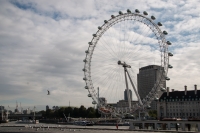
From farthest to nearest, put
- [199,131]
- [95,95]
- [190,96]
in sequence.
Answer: [190,96] < [95,95] < [199,131]

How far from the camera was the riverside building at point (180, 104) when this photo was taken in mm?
130500

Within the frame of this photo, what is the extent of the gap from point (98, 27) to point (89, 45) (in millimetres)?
4670

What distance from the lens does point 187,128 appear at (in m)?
56.7

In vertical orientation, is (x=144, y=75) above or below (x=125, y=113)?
above

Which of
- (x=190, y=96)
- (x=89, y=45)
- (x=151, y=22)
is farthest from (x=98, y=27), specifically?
(x=190, y=96)

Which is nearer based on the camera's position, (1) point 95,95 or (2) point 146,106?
(2) point 146,106

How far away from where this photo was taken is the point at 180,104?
13575 cm

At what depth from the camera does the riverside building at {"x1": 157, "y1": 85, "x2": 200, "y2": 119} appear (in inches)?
5138

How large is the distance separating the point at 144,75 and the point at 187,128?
47.7 meters

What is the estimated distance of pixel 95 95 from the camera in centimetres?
7131

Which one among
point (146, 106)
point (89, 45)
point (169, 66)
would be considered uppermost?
point (89, 45)

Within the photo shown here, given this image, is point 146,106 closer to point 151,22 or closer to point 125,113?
point 125,113

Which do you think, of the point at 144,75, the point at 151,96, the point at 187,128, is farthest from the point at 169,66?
the point at 144,75

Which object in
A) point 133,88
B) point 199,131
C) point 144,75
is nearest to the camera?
point 199,131
